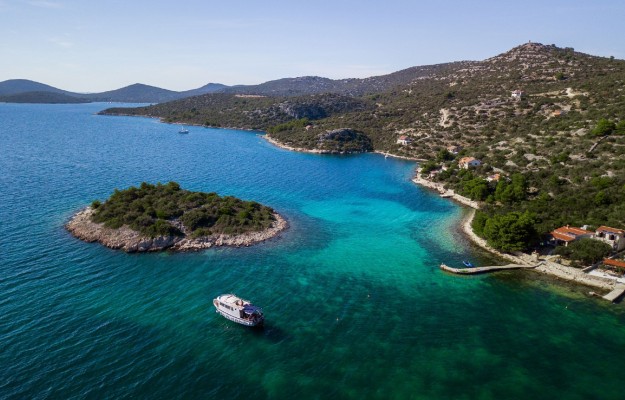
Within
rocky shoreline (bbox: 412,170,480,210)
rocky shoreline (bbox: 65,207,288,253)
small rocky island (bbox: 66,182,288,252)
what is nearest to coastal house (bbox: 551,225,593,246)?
rocky shoreline (bbox: 412,170,480,210)

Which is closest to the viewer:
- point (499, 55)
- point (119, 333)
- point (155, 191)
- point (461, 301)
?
point (119, 333)

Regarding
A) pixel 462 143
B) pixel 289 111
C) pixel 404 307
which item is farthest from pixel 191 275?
pixel 289 111

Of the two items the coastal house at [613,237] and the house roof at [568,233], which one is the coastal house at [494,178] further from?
the coastal house at [613,237]

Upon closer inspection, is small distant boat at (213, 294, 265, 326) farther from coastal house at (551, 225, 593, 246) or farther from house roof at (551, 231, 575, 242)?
coastal house at (551, 225, 593, 246)

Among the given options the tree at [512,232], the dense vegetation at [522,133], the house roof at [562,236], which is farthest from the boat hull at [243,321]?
the house roof at [562,236]

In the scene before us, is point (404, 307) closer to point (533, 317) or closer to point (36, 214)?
point (533, 317)

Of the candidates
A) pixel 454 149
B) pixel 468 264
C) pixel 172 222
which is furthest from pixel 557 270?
pixel 454 149

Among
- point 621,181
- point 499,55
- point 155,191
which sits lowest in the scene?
point 155,191
